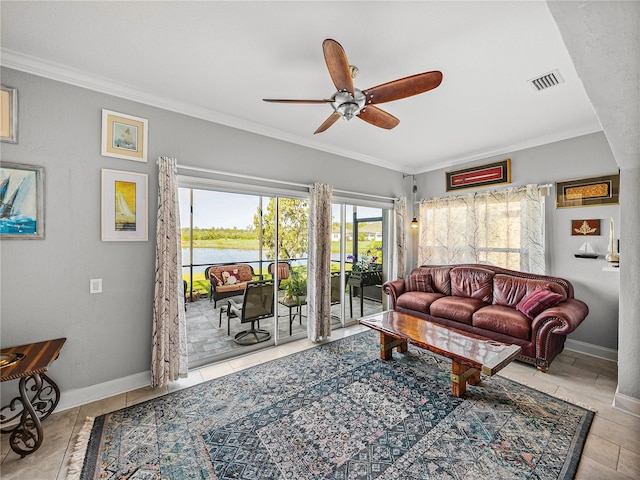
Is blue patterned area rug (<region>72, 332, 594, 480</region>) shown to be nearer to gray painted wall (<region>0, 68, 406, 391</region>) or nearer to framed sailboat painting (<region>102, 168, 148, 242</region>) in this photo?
gray painted wall (<region>0, 68, 406, 391</region>)

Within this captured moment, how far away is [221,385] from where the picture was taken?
8.65 feet

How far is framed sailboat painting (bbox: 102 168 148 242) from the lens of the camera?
242cm

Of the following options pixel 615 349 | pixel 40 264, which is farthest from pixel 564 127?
pixel 40 264

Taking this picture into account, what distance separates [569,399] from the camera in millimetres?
2414

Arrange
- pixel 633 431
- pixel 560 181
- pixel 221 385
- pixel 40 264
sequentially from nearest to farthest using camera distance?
pixel 633 431 < pixel 40 264 < pixel 221 385 < pixel 560 181

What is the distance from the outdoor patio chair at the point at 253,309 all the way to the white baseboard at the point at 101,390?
40.4 inches

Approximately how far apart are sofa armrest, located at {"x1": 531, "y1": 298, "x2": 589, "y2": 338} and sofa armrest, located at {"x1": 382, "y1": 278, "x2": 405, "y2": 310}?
1.86 m

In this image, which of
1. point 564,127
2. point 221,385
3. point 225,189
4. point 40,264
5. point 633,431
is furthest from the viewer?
point 564,127

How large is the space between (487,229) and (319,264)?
9.00 feet

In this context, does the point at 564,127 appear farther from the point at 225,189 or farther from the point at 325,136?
the point at 225,189

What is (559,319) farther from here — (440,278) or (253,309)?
(253,309)

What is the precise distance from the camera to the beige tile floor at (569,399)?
1.69 m

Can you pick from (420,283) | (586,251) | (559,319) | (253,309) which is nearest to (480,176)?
(586,251)

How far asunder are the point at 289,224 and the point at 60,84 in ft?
8.31
